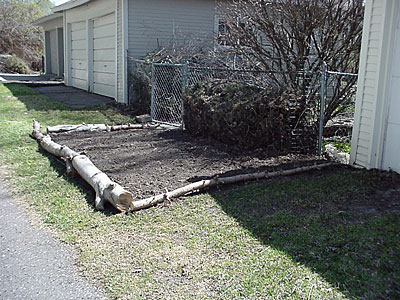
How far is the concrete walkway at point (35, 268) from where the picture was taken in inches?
139

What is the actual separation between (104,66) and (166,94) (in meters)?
5.46

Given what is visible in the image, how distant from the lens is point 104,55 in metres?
16.2

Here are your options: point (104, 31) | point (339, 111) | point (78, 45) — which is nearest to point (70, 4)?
point (78, 45)

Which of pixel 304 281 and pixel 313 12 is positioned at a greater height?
pixel 313 12

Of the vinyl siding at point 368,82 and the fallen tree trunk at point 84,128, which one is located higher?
the vinyl siding at point 368,82

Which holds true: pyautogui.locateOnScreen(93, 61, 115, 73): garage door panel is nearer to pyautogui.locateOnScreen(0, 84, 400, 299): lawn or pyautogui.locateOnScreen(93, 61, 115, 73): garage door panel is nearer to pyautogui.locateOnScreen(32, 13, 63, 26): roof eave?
pyautogui.locateOnScreen(32, 13, 63, 26): roof eave

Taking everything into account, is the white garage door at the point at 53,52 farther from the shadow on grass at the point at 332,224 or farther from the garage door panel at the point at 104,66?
the shadow on grass at the point at 332,224

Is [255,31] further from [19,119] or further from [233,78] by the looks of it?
[19,119]

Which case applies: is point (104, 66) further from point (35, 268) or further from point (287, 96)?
point (35, 268)

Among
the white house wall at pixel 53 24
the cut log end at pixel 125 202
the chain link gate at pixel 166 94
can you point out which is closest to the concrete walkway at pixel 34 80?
the white house wall at pixel 53 24

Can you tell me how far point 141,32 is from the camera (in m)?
14.1

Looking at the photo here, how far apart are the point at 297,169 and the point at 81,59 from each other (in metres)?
14.4

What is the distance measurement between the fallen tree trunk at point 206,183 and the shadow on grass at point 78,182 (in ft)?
1.06

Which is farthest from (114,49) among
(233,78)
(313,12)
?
(313,12)
